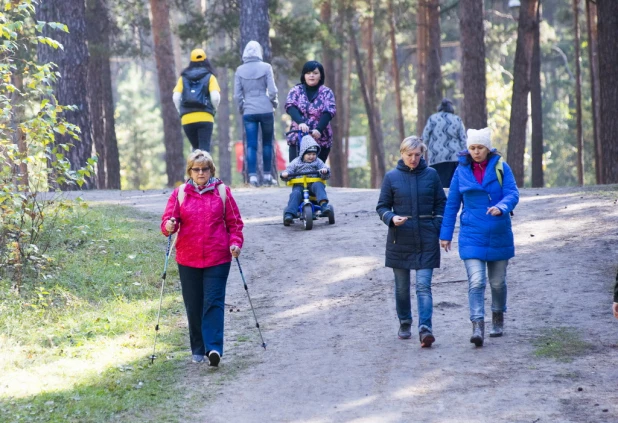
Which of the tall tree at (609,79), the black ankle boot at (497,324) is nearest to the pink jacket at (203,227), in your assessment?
the black ankle boot at (497,324)

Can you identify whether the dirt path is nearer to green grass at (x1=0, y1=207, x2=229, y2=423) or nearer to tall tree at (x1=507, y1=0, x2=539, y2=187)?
green grass at (x1=0, y1=207, x2=229, y2=423)

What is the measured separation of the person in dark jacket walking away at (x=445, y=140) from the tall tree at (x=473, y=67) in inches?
269

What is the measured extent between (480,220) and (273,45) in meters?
20.4

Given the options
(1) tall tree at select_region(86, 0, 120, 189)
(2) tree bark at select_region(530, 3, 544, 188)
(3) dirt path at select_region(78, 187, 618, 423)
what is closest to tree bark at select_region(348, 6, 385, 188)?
(2) tree bark at select_region(530, 3, 544, 188)

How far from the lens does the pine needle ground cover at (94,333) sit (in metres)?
7.29

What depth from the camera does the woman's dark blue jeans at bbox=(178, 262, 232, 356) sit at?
814cm

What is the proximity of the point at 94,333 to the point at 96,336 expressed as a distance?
5.0 inches

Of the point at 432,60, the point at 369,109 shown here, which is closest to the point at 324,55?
the point at 369,109

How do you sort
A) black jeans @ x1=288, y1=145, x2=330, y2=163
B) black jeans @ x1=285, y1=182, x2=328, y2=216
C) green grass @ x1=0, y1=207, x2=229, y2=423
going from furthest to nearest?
black jeans @ x1=288, y1=145, x2=330, y2=163 < black jeans @ x1=285, y1=182, x2=328, y2=216 < green grass @ x1=0, y1=207, x2=229, y2=423

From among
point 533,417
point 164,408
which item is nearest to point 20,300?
point 164,408

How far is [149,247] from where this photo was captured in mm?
12734

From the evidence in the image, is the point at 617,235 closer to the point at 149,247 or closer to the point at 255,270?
the point at 255,270

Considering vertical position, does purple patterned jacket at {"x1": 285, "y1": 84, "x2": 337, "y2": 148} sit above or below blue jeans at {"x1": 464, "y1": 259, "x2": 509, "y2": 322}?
above

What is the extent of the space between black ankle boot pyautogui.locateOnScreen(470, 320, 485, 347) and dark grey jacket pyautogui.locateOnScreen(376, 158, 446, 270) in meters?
0.64
